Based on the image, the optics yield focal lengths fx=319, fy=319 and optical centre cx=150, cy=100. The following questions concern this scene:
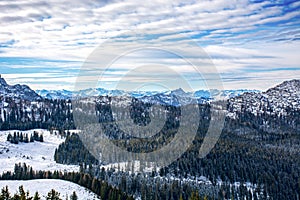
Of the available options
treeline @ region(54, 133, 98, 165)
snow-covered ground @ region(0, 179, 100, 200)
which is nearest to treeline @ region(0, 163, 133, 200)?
snow-covered ground @ region(0, 179, 100, 200)

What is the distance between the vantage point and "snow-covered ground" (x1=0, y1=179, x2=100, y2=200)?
89713 millimetres

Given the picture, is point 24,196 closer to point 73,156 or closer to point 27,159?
point 27,159

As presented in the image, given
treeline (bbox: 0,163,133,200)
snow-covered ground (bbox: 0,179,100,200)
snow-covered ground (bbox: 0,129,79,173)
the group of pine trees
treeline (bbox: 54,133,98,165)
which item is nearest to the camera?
the group of pine trees

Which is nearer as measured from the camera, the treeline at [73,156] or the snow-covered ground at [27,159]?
the snow-covered ground at [27,159]

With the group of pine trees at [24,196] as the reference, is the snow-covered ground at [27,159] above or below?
below

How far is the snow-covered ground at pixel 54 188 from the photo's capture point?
89.7 metres

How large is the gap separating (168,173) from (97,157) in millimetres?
53541

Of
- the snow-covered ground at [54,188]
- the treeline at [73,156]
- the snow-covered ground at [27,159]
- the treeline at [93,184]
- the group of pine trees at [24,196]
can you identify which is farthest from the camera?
the treeline at [73,156]

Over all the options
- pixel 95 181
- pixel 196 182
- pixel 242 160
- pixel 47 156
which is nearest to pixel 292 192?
pixel 242 160

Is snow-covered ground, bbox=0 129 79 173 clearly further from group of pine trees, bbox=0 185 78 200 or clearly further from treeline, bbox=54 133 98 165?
group of pine trees, bbox=0 185 78 200

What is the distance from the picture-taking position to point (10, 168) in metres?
155

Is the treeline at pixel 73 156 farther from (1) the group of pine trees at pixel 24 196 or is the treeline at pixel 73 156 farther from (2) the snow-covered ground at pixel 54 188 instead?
(1) the group of pine trees at pixel 24 196

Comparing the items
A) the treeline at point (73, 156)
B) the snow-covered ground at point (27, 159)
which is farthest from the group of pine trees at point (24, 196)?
the treeline at point (73, 156)

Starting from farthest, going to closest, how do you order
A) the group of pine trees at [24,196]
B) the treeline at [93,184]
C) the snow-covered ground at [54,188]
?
the treeline at [93,184] < the snow-covered ground at [54,188] < the group of pine trees at [24,196]
